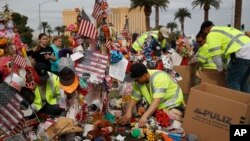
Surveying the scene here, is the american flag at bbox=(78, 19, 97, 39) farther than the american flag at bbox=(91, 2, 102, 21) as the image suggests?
No

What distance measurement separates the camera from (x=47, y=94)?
5.86 m

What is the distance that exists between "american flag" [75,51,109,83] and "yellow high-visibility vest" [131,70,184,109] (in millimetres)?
580

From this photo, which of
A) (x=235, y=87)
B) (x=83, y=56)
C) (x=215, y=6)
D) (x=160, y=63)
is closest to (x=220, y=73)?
(x=235, y=87)

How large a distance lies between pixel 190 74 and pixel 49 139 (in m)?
4.27

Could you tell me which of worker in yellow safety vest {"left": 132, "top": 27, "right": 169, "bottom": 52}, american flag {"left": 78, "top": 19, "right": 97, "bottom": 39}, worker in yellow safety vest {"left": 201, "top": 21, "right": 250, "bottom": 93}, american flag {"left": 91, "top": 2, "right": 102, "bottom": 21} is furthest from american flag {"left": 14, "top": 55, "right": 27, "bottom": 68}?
worker in yellow safety vest {"left": 132, "top": 27, "right": 169, "bottom": 52}

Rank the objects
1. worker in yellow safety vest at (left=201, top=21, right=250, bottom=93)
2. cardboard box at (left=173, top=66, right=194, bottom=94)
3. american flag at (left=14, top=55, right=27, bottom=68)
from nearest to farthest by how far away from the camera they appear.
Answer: american flag at (left=14, top=55, right=27, bottom=68)
worker in yellow safety vest at (left=201, top=21, right=250, bottom=93)
cardboard box at (left=173, top=66, right=194, bottom=94)

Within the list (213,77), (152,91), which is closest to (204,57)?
(213,77)

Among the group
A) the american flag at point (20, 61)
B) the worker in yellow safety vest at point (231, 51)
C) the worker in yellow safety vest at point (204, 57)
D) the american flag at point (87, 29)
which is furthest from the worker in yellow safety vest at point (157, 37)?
the american flag at point (20, 61)

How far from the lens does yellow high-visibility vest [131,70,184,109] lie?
5.68m

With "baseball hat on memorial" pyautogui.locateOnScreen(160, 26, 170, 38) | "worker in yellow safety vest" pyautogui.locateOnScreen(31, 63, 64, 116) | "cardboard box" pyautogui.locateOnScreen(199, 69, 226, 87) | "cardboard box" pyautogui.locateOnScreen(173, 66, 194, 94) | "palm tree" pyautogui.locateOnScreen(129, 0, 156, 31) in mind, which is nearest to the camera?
"worker in yellow safety vest" pyautogui.locateOnScreen(31, 63, 64, 116)

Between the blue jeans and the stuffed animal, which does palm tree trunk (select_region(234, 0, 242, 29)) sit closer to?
the blue jeans

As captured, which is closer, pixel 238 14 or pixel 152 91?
pixel 152 91

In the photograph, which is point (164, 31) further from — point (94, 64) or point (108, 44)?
point (94, 64)

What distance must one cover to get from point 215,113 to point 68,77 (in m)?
1.97
